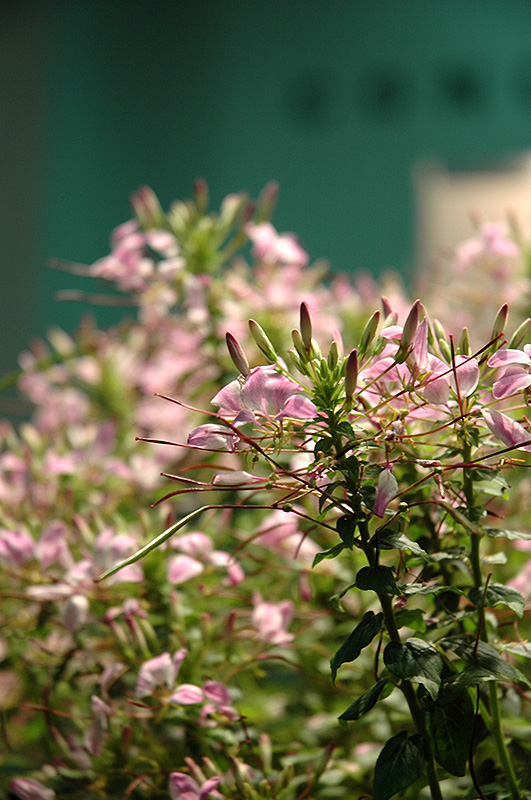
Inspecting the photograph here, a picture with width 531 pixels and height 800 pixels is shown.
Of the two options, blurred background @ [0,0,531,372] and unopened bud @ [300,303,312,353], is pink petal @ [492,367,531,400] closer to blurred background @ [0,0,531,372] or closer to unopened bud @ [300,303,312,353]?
unopened bud @ [300,303,312,353]

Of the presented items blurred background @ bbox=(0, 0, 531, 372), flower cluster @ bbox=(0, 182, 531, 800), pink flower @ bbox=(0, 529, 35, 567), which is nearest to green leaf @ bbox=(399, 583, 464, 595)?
flower cluster @ bbox=(0, 182, 531, 800)

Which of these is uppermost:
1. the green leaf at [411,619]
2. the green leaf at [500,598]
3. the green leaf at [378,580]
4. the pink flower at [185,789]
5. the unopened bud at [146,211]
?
the unopened bud at [146,211]

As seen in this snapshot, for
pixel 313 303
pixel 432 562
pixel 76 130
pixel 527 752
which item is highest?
pixel 76 130

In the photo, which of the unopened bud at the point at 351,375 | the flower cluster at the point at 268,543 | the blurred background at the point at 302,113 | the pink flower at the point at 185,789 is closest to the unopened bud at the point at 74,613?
the flower cluster at the point at 268,543

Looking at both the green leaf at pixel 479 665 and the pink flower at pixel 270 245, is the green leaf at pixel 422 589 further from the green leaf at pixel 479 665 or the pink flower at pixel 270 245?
the pink flower at pixel 270 245

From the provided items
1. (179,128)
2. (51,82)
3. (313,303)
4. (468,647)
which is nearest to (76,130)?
(51,82)

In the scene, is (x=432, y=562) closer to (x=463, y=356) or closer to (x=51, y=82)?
(x=463, y=356)
